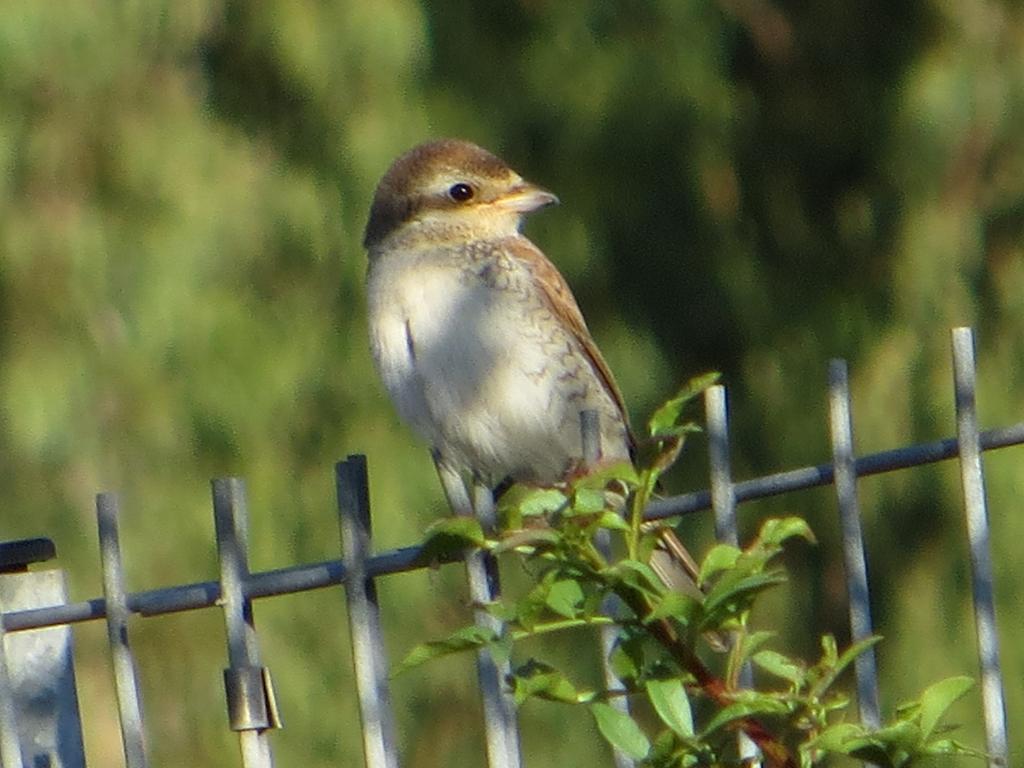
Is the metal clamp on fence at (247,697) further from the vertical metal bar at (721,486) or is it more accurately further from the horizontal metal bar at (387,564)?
the vertical metal bar at (721,486)

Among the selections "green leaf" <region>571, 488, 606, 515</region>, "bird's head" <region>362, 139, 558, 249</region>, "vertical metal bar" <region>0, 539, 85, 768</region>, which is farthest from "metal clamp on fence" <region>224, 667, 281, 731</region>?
"bird's head" <region>362, 139, 558, 249</region>

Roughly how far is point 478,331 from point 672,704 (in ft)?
8.46

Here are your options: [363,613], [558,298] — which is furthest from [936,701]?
[558,298]

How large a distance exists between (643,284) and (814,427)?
735mm

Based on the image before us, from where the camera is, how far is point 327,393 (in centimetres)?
610

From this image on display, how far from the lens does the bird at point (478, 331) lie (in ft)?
14.5

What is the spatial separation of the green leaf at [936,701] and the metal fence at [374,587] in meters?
0.46

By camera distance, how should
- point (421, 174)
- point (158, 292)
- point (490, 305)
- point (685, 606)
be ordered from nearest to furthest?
1. point (685, 606)
2. point (490, 305)
3. point (421, 174)
4. point (158, 292)

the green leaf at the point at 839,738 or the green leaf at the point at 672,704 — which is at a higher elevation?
the green leaf at the point at 672,704

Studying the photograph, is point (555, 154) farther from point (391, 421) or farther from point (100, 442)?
point (100, 442)

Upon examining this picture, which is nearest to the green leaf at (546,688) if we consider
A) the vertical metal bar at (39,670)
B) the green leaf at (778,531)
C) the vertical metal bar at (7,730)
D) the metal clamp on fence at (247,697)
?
the green leaf at (778,531)

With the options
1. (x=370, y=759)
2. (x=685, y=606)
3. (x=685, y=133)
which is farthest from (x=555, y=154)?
(x=685, y=606)

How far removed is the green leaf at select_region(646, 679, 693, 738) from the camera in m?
1.93

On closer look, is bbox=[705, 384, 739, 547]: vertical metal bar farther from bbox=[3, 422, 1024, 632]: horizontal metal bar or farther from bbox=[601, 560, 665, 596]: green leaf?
bbox=[601, 560, 665, 596]: green leaf
